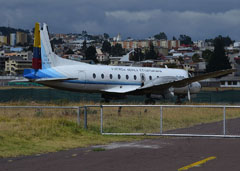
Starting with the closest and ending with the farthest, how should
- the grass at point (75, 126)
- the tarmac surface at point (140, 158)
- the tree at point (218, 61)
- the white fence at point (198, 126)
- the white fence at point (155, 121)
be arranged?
the tarmac surface at point (140, 158) → the grass at point (75, 126) → the white fence at point (198, 126) → the white fence at point (155, 121) → the tree at point (218, 61)

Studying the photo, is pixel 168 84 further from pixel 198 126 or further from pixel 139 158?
pixel 139 158

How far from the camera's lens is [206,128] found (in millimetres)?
23078

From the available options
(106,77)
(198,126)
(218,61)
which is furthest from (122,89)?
(218,61)

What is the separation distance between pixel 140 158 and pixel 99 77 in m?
24.3

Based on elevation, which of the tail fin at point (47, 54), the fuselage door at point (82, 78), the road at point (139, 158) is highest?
the tail fin at point (47, 54)

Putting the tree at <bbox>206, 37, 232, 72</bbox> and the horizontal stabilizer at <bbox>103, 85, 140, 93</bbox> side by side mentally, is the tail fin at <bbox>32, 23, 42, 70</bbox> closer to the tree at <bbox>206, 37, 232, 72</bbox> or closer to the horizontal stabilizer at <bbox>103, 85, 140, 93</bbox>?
the horizontal stabilizer at <bbox>103, 85, 140, 93</bbox>

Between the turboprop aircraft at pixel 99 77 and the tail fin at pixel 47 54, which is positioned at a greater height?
the tail fin at pixel 47 54

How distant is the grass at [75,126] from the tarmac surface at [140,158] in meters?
1.17

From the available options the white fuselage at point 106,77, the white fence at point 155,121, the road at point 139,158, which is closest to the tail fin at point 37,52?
the white fuselage at point 106,77

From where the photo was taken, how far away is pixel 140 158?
14.1 m

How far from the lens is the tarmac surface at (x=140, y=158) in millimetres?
12516

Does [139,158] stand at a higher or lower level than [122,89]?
lower

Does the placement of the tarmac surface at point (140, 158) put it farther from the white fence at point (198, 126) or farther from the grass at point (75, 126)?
the white fence at point (198, 126)

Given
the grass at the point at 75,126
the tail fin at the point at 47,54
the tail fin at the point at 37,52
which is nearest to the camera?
the grass at the point at 75,126
